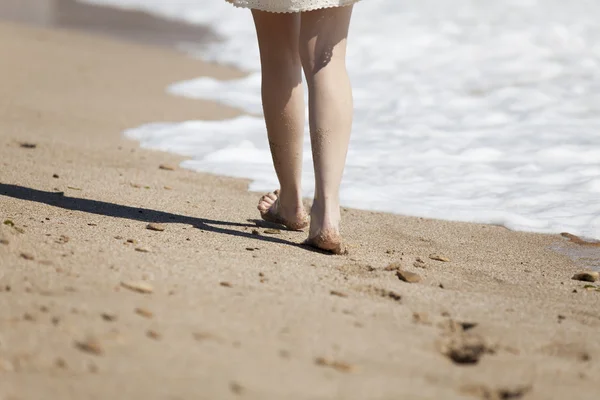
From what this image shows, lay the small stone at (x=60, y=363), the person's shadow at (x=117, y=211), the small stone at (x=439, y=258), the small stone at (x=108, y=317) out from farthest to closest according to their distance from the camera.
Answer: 1. the person's shadow at (x=117, y=211)
2. the small stone at (x=439, y=258)
3. the small stone at (x=108, y=317)
4. the small stone at (x=60, y=363)

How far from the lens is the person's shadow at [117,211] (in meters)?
2.91

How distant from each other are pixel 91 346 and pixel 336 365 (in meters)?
0.47

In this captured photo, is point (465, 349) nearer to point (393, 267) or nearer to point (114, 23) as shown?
point (393, 267)

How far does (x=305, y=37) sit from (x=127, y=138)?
2.05m

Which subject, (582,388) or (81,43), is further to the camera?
(81,43)

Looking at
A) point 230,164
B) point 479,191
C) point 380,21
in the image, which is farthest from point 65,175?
point 380,21

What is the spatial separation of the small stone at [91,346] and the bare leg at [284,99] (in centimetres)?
131

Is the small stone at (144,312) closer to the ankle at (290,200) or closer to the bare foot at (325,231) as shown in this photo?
the bare foot at (325,231)

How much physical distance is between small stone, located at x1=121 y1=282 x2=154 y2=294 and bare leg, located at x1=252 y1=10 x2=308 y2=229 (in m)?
0.95

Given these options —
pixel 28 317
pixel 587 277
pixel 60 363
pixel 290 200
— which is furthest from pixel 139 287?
pixel 587 277

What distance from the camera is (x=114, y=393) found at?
Result: 1.49 metres

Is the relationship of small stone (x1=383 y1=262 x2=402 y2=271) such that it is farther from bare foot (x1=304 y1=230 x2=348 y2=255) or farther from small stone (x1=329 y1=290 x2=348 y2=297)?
small stone (x1=329 y1=290 x2=348 y2=297)

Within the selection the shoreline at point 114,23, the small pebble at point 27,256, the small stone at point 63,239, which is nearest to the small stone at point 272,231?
the small stone at point 63,239

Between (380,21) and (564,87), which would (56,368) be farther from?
(380,21)
